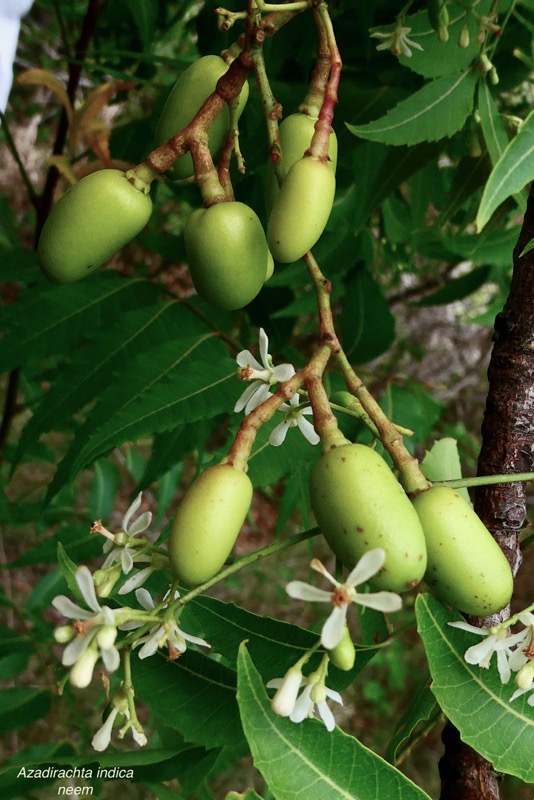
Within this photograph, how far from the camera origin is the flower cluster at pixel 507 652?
2.15 ft

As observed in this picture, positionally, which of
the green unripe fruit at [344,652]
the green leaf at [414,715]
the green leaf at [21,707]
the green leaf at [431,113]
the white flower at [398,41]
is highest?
the white flower at [398,41]

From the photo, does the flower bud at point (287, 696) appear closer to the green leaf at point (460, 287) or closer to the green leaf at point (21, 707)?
the green leaf at point (21, 707)

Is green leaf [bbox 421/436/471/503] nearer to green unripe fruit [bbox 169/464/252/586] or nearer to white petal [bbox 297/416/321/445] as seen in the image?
white petal [bbox 297/416/321/445]

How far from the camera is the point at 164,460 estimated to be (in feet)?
4.30

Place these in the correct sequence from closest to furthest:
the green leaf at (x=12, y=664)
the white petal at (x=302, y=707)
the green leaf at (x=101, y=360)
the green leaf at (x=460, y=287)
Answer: the white petal at (x=302, y=707) → the green leaf at (x=101, y=360) → the green leaf at (x=12, y=664) → the green leaf at (x=460, y=287)

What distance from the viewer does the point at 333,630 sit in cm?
55

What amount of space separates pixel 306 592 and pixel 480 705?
237 millimetres

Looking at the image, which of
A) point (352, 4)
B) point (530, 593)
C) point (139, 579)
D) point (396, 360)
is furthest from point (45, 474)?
point (139, 579)

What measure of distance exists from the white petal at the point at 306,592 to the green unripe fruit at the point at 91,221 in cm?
33

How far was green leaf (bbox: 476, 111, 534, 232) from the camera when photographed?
1.92 ft

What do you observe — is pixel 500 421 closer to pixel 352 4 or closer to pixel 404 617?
pixel 352 4

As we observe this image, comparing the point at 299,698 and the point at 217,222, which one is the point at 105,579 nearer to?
the point at 299,698

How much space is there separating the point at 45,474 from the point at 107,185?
341 centimetres

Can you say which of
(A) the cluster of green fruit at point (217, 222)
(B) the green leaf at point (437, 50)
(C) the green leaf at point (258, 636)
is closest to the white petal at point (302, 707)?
(C) the green leaf at point (258, 636)
